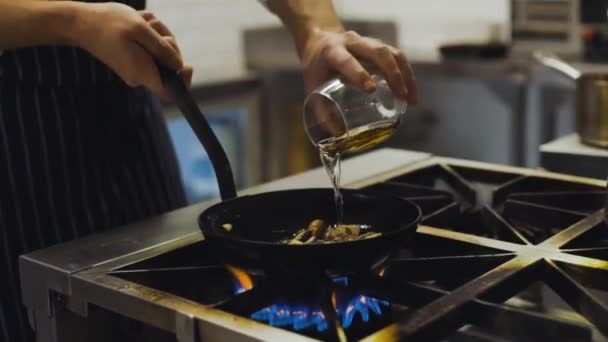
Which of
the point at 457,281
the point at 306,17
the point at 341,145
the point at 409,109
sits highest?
the point at 306,17

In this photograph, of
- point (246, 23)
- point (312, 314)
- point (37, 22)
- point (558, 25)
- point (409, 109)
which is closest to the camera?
point (312, 314)

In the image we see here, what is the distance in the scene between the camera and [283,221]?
1.11 metres

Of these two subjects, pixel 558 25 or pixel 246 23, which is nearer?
pixel 558 25

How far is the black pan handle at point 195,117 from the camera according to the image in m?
1.04

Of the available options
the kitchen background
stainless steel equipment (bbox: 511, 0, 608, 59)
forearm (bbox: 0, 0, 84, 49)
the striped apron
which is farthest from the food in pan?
stainless steel equipment (bbox: 511, 0, 608, 59)

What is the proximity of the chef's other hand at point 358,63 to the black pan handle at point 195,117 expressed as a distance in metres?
0.19

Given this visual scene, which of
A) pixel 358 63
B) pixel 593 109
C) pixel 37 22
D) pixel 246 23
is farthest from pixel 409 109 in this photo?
pixel 37 22

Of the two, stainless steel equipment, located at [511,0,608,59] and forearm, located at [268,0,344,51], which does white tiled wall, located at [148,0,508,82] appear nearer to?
stainless steel equipment, located at [511,0,608,59]

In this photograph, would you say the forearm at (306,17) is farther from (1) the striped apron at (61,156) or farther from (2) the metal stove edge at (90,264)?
(2) the metal stove edge at (90,264)

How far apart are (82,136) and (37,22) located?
0.33 metres

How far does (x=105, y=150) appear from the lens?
144 cm

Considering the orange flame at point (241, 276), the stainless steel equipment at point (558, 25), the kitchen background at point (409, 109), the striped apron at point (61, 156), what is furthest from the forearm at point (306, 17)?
the stainless steel equipment at point (558, 25)

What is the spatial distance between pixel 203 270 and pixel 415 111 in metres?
2.06

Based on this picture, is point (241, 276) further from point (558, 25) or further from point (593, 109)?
point (558, 25)
